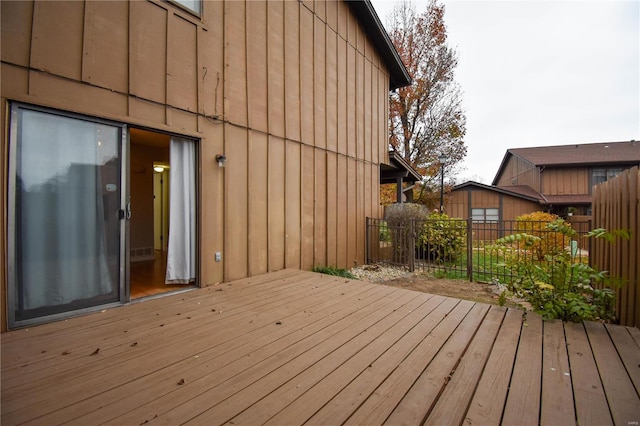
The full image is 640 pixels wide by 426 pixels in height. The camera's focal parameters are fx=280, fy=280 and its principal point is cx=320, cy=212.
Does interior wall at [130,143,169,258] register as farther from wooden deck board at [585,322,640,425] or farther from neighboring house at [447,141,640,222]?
neighboring house at [447,141,640,222]

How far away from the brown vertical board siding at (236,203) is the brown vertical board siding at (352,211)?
3319 mm

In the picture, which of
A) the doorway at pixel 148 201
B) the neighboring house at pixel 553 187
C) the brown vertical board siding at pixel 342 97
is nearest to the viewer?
the doorway at pixel 148 201

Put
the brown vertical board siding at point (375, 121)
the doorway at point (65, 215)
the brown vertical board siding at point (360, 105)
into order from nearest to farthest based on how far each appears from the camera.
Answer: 1. the doorway at point (65, 215)
2. the brown vertical board siding at point (360, 105)
3. the brown vertical board siding at point (375, 121)

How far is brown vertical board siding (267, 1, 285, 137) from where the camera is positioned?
5242 mm

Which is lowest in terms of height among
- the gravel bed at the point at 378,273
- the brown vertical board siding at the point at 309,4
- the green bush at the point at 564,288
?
the gravel bed at the point at 378,273

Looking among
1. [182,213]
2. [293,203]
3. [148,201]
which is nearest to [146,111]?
[182,213]

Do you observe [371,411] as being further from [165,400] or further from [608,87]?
[608,87]

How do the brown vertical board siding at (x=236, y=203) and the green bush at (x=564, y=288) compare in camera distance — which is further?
the brown vertical board siding at (x=236, y=203)

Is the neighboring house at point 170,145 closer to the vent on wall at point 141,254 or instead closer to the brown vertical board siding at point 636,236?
the vent on wall at point 141,254

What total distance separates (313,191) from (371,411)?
508 centimetres

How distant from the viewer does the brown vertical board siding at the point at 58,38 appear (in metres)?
2.67

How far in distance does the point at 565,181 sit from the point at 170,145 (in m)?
20.0

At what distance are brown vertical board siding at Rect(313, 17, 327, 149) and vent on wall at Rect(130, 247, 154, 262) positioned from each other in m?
4.85

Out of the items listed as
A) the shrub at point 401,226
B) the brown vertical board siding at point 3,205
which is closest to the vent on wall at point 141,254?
the brown vertical board siding at point 3,205
